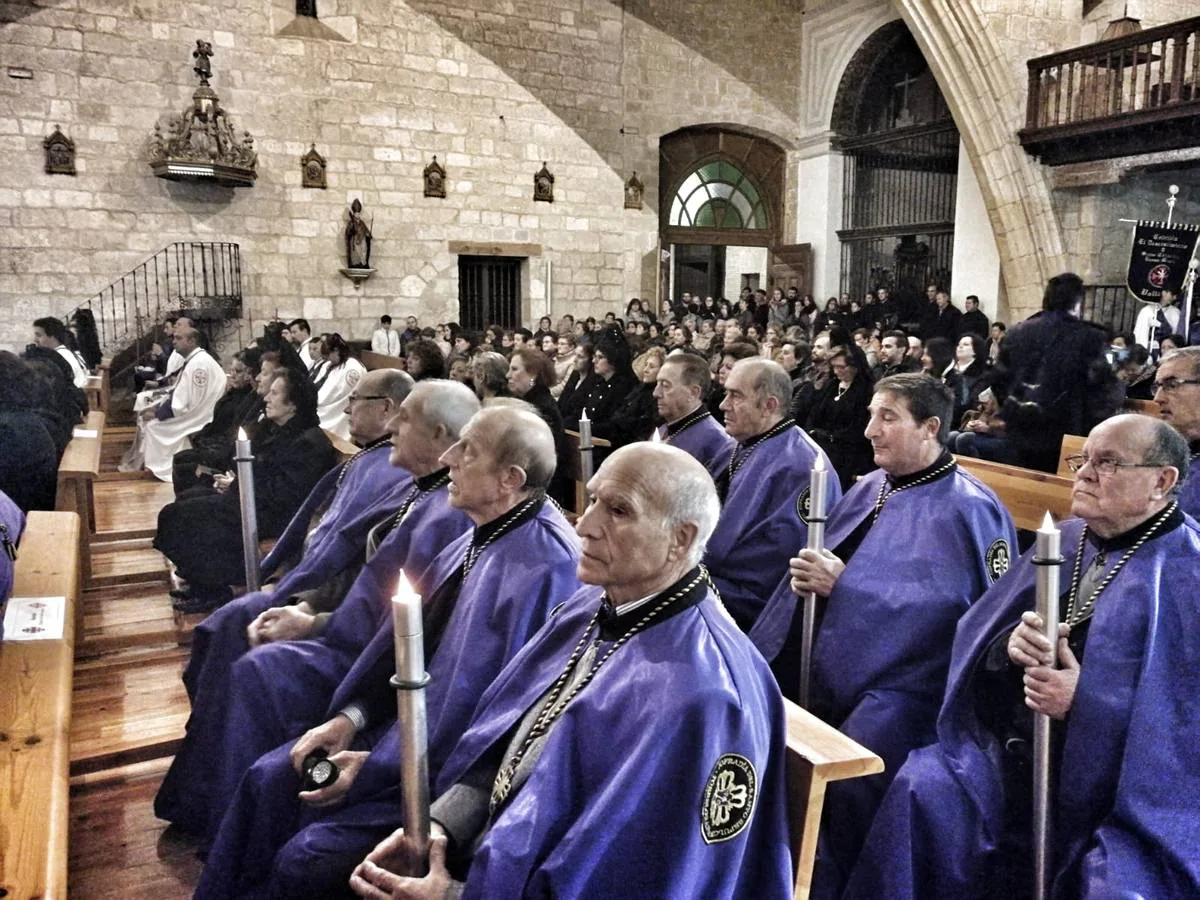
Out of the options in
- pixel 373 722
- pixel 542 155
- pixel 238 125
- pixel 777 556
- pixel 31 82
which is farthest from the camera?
pixel 542 155

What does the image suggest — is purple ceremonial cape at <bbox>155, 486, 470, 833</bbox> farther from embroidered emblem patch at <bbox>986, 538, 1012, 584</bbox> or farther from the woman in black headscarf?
the woman in black headscarf

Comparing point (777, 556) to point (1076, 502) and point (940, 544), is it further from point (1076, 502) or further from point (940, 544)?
point (1076, 502)

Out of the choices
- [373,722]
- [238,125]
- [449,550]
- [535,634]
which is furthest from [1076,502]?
[238,125]

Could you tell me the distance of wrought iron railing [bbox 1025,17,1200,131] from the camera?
1039cm

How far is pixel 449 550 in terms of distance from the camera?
2.78 m

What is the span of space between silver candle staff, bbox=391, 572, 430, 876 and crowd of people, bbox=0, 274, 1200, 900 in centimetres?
5

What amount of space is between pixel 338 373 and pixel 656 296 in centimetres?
895

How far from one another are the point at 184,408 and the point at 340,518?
17.4ft

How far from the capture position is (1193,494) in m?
3.25

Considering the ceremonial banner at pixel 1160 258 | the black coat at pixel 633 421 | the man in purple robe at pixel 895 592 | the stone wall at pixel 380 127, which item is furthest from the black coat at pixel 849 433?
the stone wall at pixel 380 127

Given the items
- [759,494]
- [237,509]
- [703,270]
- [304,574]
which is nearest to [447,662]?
[304,574]

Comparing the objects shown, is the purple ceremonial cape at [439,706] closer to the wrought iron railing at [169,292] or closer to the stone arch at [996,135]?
the stone arch at [996,135]

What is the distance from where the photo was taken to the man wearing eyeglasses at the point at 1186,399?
3.28m

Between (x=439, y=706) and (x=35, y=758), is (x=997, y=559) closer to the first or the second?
(x=439, y=706)
